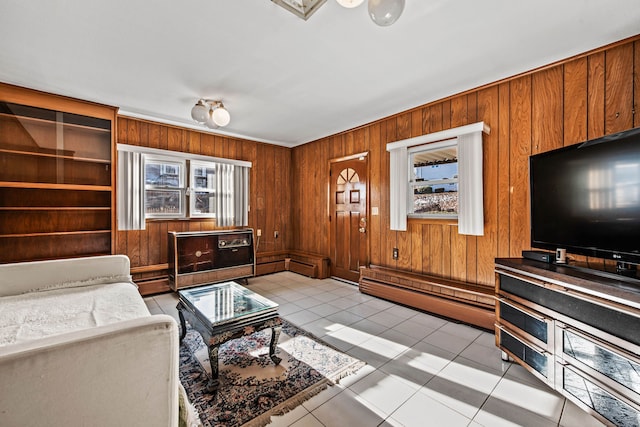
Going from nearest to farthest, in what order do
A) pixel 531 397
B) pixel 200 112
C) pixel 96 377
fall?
pixel 96 377, pixel 531 397, pixel 200 112

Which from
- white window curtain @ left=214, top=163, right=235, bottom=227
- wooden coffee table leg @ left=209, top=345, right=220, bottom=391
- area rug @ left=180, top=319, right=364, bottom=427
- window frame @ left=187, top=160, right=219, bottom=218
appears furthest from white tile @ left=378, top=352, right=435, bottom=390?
window frame @ left=187, top=160, right=219, bottom=218

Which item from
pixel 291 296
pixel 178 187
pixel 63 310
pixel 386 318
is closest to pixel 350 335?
pixel 386 318

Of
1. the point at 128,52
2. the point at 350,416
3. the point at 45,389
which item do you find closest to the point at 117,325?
the point at 45,389

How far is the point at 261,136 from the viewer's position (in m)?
5.04

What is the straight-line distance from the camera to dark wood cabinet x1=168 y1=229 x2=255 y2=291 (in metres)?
4.00

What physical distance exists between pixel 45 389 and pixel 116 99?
3.54 m

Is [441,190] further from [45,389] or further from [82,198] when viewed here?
[82,198]

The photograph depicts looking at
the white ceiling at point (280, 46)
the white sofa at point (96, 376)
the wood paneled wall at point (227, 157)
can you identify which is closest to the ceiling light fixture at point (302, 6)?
the white ceiling at point (280, 46)

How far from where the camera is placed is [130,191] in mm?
3775

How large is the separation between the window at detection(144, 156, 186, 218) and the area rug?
7.47 feet

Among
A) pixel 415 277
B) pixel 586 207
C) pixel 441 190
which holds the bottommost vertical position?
pixel 415 277

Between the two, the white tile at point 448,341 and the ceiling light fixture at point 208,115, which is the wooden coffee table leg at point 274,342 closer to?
the white tile at point 448,341

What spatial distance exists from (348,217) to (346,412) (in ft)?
10.7

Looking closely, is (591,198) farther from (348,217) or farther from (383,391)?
(348,217)
